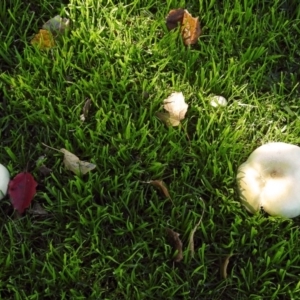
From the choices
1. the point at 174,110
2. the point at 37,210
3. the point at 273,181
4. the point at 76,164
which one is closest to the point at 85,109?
the point at 76,164

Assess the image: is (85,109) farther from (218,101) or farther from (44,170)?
(218,101)

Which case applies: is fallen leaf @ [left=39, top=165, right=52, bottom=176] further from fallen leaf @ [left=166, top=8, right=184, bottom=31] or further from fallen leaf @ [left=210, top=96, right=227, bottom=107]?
fallen leaf @ [left=166, top=8, right=184, bottom=31]

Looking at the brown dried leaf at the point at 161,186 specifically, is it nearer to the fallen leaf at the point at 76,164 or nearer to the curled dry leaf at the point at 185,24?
the fallen leaf at the point at 76,164

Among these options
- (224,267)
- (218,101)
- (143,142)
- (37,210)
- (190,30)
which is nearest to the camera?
(224,267)

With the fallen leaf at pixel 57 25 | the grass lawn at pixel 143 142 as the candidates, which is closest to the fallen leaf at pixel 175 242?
the grass lawn at pixel 143 142

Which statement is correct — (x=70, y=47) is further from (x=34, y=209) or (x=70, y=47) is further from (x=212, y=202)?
(x=212, y=202)

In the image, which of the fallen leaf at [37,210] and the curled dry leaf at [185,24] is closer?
the fallen leaf at [37,210]

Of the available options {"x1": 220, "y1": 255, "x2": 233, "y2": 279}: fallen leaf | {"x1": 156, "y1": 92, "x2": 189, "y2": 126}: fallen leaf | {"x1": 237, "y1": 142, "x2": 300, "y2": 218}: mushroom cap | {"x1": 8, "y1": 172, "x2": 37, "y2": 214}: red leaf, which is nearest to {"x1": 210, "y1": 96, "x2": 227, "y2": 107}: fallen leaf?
{"x1": 156, "y1": 92, "x2": 189, "y2": 126}: fallen leaf

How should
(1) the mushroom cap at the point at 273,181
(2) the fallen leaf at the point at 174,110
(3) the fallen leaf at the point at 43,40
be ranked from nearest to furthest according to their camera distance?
(1) the mushroom cap at the point at 273,181 → (2) the fallen leaf at the point at 174,110 → (3) the fallen leaf at the point at 43,40
